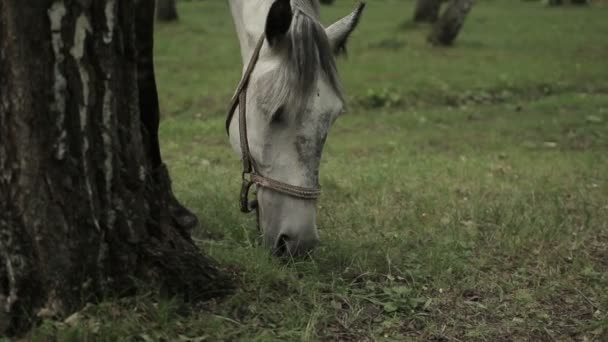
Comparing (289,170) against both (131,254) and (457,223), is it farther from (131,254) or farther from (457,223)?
(457,223)

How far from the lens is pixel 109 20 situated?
2.30 m

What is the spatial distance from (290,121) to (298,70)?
0.23 meters

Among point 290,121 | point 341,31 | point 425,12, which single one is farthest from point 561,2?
point 290,121

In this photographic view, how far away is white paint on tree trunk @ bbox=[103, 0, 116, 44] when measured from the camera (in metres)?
2.29

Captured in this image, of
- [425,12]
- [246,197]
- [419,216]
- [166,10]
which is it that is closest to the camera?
[246,197]

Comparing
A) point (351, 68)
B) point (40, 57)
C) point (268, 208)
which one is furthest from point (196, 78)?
point (40, 57)

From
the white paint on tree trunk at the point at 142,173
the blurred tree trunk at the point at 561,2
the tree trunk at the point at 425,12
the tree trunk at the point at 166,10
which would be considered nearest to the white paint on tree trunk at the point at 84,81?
the white paint on tree trunk at the point at 142,173

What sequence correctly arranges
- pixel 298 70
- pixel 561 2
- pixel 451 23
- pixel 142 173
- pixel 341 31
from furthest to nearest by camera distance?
1. pixel 561 2
2. pixel 451 23
3. pixel 341 31
4. pixel 298 70
5. pixel 142 173

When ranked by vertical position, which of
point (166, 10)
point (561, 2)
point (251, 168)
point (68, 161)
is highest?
point (68, 161)

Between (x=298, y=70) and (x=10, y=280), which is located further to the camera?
(x=298, y=70)

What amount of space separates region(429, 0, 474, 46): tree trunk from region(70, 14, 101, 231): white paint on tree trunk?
11948 millimetres

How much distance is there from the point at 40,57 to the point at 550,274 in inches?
99.8

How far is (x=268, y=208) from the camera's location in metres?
3.10

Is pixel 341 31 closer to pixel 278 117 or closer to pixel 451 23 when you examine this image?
pixel 278 117
